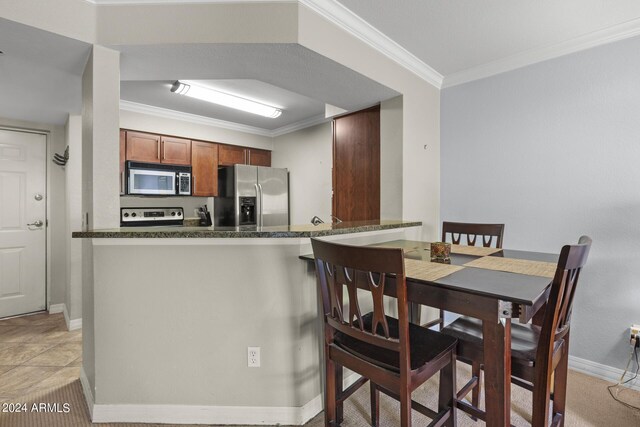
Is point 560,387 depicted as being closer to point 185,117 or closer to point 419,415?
point 419,415

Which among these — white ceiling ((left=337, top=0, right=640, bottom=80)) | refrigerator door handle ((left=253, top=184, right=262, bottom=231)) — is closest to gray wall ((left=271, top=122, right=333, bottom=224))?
refrigerator door handle ((left=253, top=184, right=262, bottom=231))

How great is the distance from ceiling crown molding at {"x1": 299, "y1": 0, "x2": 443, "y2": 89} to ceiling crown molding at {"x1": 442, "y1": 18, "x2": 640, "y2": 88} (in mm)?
214

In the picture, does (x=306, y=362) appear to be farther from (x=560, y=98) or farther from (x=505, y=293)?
(x=560, y=98)

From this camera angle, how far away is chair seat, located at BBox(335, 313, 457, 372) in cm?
119

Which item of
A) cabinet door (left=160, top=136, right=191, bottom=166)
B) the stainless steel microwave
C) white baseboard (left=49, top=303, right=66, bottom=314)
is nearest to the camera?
the stainless steel microwave

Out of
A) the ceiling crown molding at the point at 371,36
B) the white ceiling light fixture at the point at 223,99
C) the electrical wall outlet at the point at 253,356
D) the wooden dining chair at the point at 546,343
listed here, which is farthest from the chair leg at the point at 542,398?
the white ceiling light fixture at the point at 223,99

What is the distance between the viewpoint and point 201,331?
166 cm

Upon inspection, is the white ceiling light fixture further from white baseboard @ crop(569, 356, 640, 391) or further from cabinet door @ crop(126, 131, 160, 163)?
white baseboard @ crop(569, 356, 640, 391)

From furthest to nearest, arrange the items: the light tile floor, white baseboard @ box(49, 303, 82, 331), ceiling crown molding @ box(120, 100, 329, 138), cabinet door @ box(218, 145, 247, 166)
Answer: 1. cabinet door @ box(218, 145, 247, 166)
2. ceiling crown molding @ box(120, 100, 329, 138)
3. white baseboard @ box(49, 303, 82, 331)
4. the light tile floor

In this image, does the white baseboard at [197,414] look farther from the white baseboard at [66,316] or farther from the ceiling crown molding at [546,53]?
the ceiling crown molding at [546,53]

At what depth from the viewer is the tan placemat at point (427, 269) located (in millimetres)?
1238

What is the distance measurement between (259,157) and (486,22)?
3.16 metres

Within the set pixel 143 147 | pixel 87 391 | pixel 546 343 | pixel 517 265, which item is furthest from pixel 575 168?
pixel 143 147

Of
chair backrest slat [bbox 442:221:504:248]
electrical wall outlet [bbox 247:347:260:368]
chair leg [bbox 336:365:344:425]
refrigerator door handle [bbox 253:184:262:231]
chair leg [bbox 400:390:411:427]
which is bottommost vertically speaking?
chair leg [bbox 336:365:344:425]
